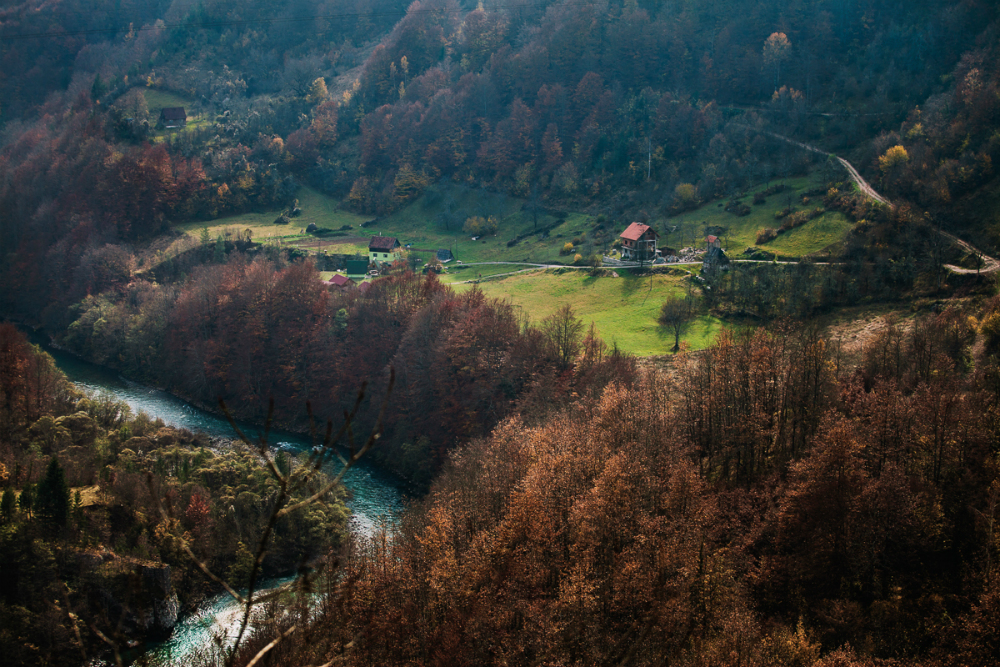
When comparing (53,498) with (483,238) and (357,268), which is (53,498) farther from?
(483,238)

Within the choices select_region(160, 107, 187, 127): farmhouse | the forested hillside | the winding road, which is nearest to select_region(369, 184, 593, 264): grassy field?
the forested hillside

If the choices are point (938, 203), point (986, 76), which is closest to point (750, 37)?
point (986, 76)

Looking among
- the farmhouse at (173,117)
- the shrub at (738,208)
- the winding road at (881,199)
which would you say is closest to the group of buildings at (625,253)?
the shrub at (738,208)

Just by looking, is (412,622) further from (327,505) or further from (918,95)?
(918,95)

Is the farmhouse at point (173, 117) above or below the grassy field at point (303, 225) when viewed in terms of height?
above

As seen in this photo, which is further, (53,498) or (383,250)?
(383,250)

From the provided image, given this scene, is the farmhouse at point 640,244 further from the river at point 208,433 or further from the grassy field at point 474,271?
the river at point 208,433

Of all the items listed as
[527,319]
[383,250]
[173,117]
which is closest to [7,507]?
[527,319]
